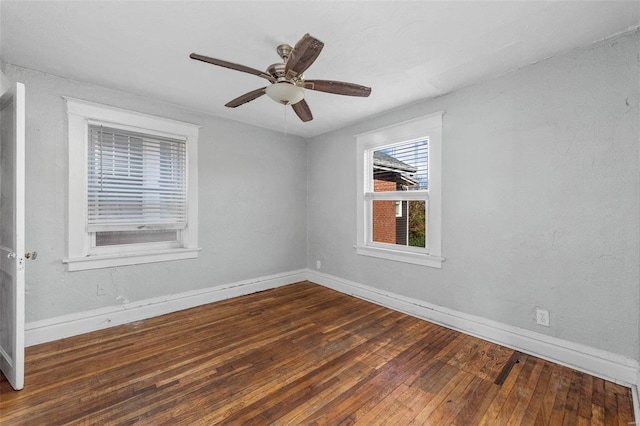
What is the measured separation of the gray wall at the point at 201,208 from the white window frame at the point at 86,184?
0.23 ft

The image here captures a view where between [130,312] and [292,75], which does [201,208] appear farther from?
[292,75]

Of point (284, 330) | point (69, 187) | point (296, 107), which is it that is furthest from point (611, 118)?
point (69, 187)

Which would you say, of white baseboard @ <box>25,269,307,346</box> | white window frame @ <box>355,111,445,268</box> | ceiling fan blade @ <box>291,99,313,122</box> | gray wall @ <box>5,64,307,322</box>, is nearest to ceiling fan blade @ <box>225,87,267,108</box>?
ceiling fan blade @ <box>291,99,313,122</box>

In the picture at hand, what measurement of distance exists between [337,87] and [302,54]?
0.51 meters

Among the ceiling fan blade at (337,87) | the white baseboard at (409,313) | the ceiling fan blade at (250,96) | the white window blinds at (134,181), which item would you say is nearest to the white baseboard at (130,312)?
the white baseboard at (409,313)

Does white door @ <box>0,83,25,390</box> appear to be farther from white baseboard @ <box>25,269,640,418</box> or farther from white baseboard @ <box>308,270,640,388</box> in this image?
white baseboard @ <box>308,270,640,388</box>

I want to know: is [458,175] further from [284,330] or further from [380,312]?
[284,330]

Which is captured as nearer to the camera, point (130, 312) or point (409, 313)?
point (130, 312)

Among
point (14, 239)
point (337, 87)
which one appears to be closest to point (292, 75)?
point (337, 87)

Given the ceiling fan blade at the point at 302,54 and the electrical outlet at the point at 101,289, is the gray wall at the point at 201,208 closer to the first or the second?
the electrical outlet at the point at 101,289

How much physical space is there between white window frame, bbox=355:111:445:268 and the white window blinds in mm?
2342

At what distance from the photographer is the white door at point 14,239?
1.83 m

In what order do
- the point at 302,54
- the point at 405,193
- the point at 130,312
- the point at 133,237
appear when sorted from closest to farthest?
the point at 302,54
the point at 130,312
the point at 133,237
the point at 405,193

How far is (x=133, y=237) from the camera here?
10.2 feet
